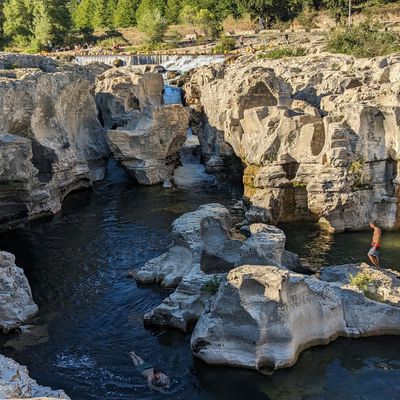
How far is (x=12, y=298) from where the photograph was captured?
17.6 meters

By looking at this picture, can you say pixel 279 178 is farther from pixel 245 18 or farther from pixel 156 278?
pixel 245 18

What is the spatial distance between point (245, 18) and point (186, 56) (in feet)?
89.8

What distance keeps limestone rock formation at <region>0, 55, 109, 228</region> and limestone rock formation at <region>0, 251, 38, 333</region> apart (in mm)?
8430

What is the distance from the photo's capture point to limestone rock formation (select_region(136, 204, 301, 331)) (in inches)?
669

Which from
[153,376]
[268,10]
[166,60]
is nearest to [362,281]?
[153,376]

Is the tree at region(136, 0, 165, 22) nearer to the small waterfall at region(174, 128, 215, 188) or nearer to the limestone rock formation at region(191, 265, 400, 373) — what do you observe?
the small waterfall at region(174, 128, 215, 188)

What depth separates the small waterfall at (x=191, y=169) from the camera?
35.2 m

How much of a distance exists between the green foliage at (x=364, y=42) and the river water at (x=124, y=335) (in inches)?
A: 1064

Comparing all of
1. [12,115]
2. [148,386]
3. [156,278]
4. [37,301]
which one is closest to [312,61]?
[12,115]

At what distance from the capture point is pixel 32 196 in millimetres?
27328

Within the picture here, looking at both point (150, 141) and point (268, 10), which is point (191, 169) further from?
point (268, 10)

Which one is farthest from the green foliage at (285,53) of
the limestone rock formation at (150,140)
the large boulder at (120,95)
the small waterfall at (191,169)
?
the limestone rock formation at (150,140)

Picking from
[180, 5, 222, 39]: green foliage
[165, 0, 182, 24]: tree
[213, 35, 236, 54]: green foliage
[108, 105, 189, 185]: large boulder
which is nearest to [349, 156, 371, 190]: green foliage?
[108, 105, 189, 185]: large boulder

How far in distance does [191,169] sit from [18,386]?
27.6 m
